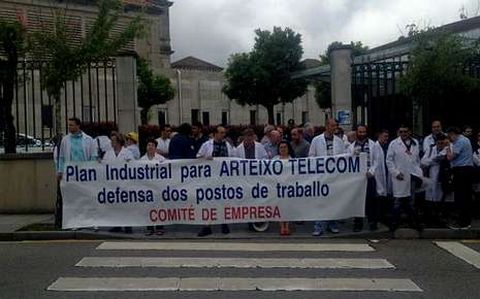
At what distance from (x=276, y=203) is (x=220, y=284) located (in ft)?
13.8

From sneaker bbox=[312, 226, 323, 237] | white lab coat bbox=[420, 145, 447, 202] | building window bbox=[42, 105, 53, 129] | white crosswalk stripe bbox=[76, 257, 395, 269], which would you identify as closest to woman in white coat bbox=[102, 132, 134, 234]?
white crosswalk stripe bbox=[76, 257, 395, 269]

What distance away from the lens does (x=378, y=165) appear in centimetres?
1248

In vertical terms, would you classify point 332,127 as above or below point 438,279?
above

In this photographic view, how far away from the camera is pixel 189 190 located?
12523 millimetres

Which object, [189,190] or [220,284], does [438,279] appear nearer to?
[220,284]

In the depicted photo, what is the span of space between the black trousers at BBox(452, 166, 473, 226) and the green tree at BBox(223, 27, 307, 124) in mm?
40017

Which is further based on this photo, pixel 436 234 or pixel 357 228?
pixel 357 228

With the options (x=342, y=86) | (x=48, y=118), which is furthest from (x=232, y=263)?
(x=48, y=118)

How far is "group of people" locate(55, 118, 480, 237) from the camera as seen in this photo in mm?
→ 12328

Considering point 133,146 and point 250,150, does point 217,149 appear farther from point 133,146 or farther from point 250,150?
point 133,146

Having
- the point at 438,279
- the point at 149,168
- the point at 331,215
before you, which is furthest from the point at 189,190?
the point at 438,279

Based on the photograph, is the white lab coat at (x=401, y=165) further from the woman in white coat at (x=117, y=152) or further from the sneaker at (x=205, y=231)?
the woman in white coat at (x=117, y=152)

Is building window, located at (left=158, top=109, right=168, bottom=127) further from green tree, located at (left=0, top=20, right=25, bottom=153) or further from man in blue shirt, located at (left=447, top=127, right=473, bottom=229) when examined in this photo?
man in blue shirt, located at (left=447, top=127, right=473, bottom=229)

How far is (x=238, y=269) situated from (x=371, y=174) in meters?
4.02
